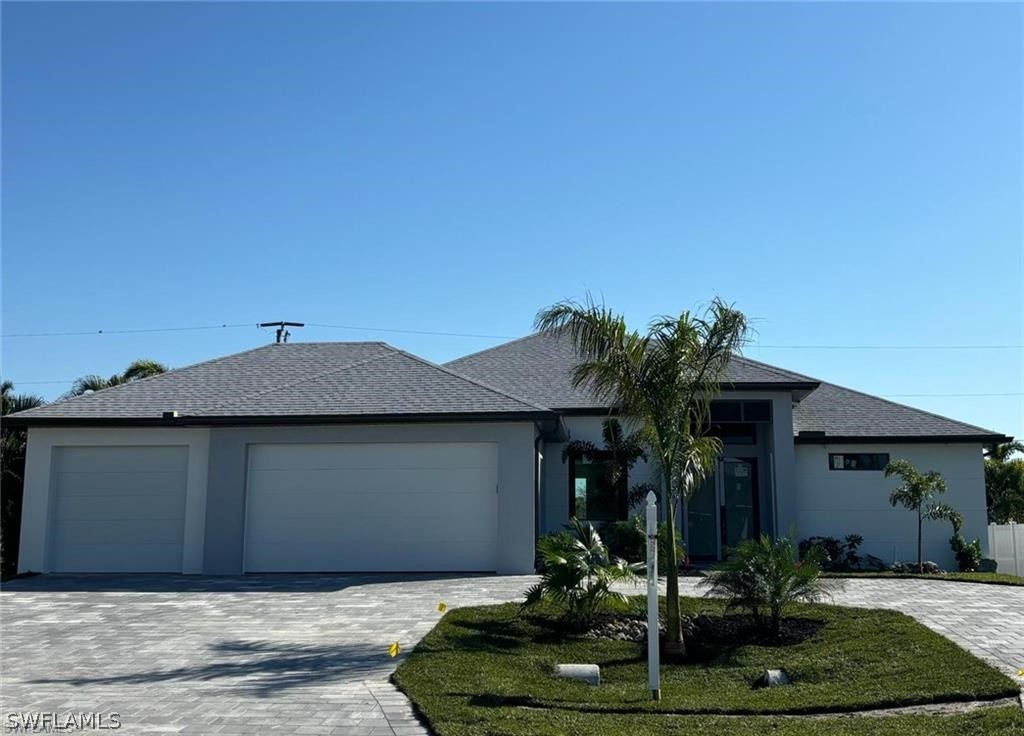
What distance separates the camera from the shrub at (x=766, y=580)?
10695 millimetres

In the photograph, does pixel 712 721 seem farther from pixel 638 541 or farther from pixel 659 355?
pixel 638 541

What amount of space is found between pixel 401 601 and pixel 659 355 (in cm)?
544

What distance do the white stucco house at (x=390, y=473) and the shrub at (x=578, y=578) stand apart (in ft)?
15.7

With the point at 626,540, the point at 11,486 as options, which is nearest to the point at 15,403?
the point at 11,486

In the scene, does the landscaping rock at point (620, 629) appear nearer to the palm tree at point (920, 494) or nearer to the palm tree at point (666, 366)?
the palm tree at point (666, 366)

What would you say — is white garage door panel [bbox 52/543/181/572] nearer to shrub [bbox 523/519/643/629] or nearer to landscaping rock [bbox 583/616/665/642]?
shrub [bbox 523/519/643/629]

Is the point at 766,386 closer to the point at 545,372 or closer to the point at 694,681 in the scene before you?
the point at 545,372

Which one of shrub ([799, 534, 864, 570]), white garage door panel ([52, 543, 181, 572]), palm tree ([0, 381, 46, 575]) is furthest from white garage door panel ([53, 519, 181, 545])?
shrub ([799, 534, 864, 570])

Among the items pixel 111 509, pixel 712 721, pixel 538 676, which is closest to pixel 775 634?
pixel 538 676

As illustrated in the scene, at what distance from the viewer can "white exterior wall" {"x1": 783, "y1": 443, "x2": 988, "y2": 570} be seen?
758 inches

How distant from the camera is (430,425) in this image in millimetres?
16422

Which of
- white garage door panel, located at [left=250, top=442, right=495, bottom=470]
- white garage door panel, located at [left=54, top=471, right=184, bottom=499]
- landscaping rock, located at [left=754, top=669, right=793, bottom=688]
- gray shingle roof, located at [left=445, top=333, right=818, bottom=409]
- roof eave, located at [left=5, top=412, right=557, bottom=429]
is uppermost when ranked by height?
gray shingle roof, located at [left=445, top=333, right=818, bottom=409]

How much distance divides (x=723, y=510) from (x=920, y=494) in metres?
3.99

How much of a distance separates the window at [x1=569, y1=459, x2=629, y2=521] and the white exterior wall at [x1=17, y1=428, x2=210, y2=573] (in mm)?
7565
